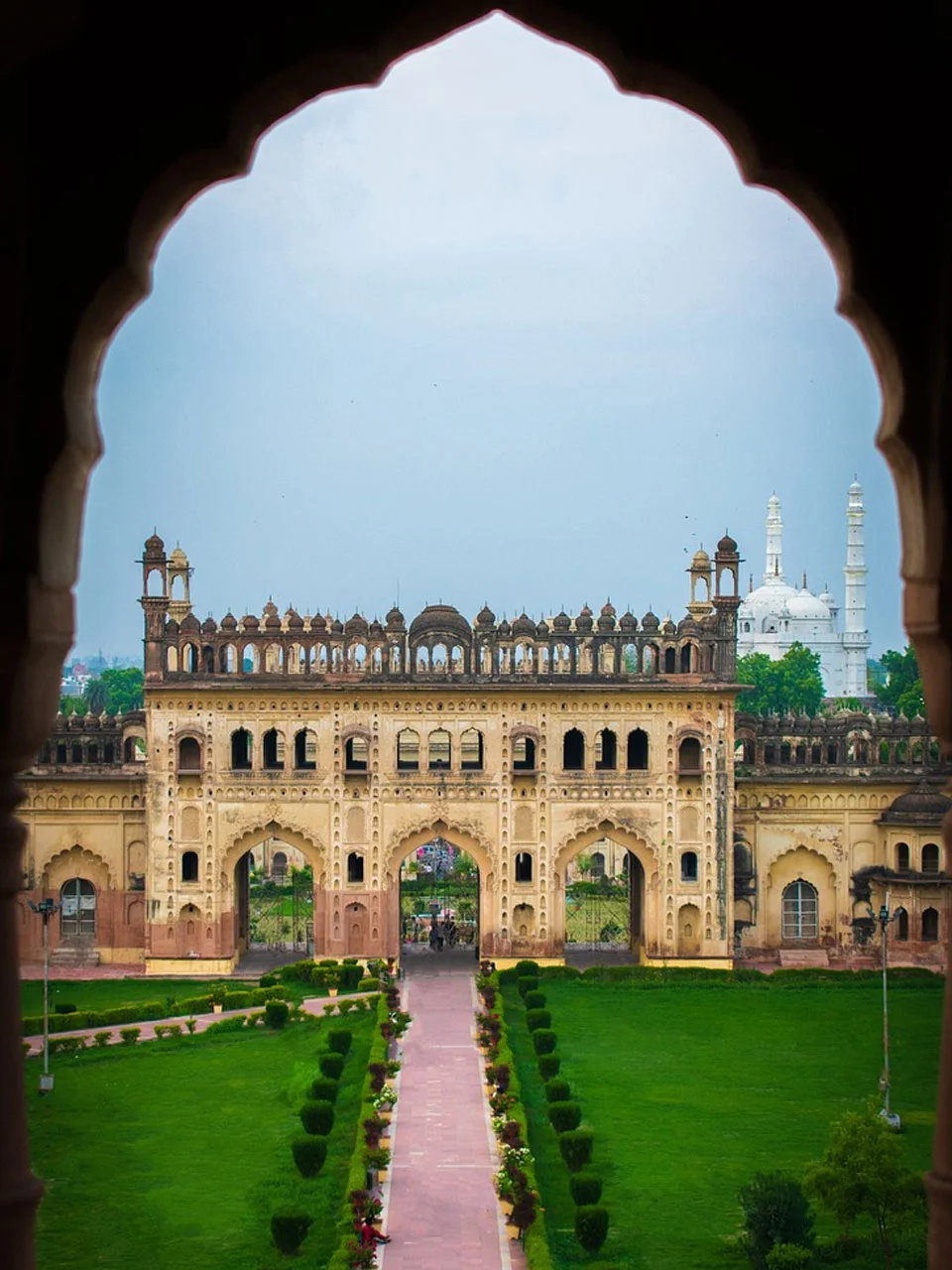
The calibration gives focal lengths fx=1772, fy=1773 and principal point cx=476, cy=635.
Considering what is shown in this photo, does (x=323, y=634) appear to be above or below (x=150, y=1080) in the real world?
above

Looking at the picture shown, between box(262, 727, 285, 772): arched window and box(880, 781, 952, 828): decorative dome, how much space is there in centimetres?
993

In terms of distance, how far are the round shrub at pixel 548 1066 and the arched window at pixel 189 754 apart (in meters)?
9.69

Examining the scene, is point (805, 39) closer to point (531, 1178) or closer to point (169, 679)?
point (531, 1178)

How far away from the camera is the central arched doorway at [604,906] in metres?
29.5

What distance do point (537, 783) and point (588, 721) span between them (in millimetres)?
1290

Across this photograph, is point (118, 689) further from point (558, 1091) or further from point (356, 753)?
point (558, 1091)

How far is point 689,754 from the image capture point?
28.7m

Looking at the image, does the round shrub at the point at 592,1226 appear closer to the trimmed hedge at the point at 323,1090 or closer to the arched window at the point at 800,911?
the trimmed hedge at the point at 323,1090

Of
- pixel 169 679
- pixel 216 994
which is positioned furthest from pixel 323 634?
pixel 216 994

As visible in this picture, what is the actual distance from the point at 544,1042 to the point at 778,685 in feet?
151

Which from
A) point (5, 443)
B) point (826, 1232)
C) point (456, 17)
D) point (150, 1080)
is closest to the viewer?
point (5, 443)

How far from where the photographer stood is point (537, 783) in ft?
93.3

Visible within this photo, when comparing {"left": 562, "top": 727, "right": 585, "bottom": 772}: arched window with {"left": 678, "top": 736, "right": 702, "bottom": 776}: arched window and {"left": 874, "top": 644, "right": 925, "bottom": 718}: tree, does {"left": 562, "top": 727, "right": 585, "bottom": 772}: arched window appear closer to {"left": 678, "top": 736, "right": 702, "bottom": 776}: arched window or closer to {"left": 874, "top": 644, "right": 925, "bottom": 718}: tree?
{"left": 678, "top": 736, "right": 702, "bottom": 776}: arched window

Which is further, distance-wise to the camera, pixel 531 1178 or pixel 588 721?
pixel 588 721
